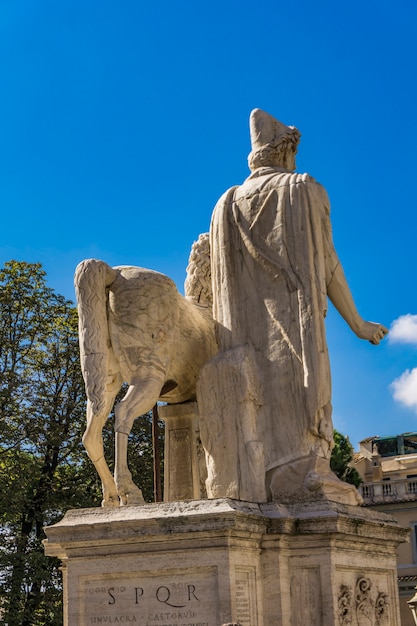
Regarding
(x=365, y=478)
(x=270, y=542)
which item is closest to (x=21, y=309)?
(x=270, y=542)

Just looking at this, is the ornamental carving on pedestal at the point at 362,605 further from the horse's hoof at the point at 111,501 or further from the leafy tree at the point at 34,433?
the leafy tree at the point at 34,433

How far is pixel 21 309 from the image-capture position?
30.8m

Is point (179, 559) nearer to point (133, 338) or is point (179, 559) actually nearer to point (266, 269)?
point (133, 338)

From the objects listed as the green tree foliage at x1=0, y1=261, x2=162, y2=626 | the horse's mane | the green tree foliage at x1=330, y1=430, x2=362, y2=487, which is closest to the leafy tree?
the green tree foliage at x1=0, y1=261, x2=162, y2=626

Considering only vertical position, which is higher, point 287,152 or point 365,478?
point 365,478

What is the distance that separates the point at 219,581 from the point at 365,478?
44.5 metres

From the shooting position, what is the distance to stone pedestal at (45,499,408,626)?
9562 mm

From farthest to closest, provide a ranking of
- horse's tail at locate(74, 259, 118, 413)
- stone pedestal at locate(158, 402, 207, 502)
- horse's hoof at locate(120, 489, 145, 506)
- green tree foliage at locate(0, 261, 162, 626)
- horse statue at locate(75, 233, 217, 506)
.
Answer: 1. green tree foliage at locate(0, 261, 162, 626)
2. stone pedestal at locate(158, 402, 207, 502)
3. horse's tail at locate(74, 259, 118, 413)
4. horse statue at locate(75, 233, 217, 506)
5. horse's hoof at locate(120, 489, 145, 506)

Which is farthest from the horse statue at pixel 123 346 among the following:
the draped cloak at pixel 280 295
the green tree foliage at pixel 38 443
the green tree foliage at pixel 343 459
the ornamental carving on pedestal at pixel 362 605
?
the green tree foliage at pixel 343 459

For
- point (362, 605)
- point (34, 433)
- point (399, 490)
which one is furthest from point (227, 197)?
point (399, 490)

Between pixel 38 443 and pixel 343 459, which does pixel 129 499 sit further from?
pixel 343 459

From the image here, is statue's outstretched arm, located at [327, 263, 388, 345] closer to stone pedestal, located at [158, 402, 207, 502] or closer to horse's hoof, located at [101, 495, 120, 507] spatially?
stone pedestal, located at [158, 402, 207, 502]

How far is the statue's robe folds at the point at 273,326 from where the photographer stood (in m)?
10.7

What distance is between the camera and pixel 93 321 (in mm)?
10891
